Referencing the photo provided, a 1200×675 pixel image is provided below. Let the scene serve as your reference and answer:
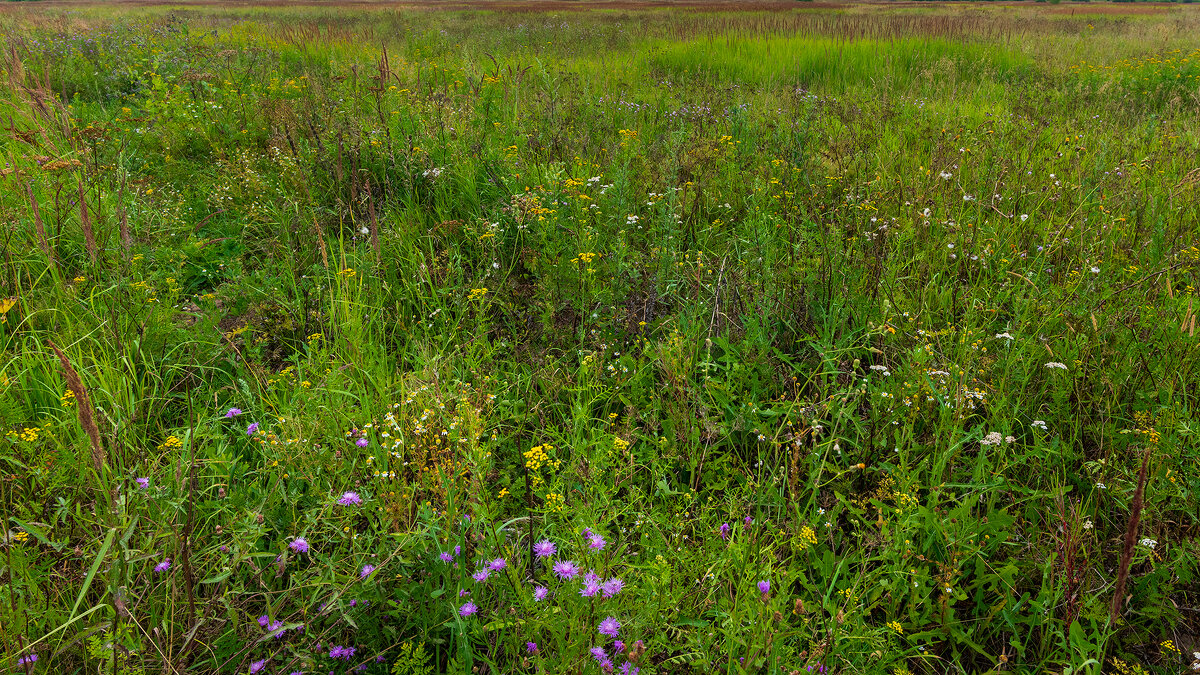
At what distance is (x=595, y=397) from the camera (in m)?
2.09

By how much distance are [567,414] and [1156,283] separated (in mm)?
2587

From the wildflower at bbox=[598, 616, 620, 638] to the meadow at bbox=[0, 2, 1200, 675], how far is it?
0.01 m

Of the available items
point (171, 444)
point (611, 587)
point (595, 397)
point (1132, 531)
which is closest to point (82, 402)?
point (171, 444)

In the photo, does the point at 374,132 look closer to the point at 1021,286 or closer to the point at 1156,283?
the point at 1021,286

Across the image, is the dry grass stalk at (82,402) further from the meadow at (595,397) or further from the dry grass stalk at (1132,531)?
the dry grass stalk at (1132,531)

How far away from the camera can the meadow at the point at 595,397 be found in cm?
139

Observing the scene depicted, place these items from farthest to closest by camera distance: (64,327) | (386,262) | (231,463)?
(386,262) < (64,327) < (231,463)

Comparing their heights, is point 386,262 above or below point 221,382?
above

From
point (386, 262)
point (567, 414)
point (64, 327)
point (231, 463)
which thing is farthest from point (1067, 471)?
point (64, 327)

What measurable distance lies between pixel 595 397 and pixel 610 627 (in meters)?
0.96

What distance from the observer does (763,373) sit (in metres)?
2.36

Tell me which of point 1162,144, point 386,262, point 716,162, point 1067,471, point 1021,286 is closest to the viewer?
point 1067,471

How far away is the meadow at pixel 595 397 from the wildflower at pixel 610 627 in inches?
0.4

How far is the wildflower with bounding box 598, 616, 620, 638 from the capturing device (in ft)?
3.87
